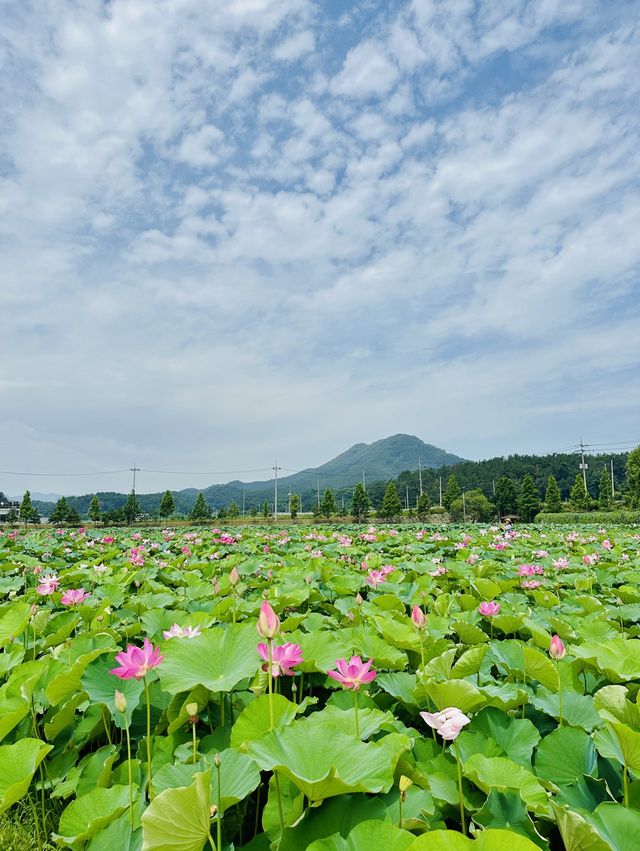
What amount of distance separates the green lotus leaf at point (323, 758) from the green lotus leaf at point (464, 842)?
20cm

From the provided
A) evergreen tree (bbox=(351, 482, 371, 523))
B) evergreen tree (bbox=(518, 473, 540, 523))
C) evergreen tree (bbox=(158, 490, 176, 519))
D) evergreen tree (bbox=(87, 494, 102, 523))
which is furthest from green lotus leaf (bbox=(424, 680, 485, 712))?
evergreen tree (bbox=(87, 494, 102, 523))

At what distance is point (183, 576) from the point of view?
405cm

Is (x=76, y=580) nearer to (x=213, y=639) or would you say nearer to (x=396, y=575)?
(x=396, y=575)

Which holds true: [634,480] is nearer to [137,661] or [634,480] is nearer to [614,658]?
[614,658]

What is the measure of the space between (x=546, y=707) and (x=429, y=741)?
16.2 inches

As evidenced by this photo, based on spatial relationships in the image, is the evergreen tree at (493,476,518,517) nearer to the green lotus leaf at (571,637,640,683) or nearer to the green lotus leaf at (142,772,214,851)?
the green lotus leaf at (571,637,640,683)

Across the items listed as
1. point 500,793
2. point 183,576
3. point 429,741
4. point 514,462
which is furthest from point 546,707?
point 514,462

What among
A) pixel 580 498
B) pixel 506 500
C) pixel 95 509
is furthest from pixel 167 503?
pixel 580 498

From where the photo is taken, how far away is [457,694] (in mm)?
1314

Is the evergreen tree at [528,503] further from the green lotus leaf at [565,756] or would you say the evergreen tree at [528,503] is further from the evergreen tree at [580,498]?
the green lotus leaf at [565,756]

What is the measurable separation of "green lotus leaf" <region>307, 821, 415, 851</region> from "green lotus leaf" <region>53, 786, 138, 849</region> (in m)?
0.54

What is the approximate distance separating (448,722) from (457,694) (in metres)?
0.33

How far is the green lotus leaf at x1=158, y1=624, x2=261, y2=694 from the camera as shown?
1341 millimetres

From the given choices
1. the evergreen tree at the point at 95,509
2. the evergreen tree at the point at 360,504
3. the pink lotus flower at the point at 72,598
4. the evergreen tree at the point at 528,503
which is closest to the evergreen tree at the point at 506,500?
the evergreen tree at the point at 528,503
